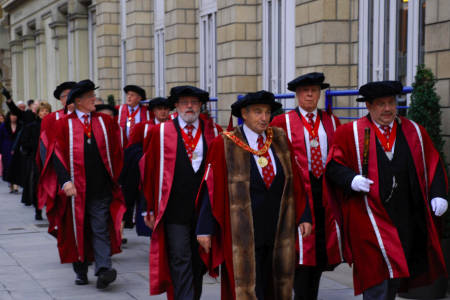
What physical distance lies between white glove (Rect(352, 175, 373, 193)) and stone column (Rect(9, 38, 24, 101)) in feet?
112

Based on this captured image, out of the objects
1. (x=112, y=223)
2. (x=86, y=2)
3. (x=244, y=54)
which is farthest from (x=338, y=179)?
(x=86, y=2)

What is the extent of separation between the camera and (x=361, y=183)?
17.3 ft

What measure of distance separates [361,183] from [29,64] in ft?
106

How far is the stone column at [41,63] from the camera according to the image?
32312 mm

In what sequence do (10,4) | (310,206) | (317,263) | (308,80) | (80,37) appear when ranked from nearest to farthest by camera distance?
1. (310,206)
2. (308,80)
3. (317,263)
4. (80,37)
5. (10,4)

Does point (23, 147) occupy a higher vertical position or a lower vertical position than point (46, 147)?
lower

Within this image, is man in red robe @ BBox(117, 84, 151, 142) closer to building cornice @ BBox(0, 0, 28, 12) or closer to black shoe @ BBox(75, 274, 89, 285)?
black shoe @ BBox(75, 274, 89, 285)

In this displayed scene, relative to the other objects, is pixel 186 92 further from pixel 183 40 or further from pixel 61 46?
pixel 61 46

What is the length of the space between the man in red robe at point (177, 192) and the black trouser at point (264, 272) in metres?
0.88

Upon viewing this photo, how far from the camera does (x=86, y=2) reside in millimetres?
25219

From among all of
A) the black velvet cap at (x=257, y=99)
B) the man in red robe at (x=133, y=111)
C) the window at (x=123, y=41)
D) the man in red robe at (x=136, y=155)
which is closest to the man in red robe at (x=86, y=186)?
the man in red robe at (x=136, y=155)

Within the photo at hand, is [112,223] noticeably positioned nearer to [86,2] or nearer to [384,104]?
[384,104]

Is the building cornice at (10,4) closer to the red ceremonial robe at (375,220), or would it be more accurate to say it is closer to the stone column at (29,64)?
the stone column at (29,64)

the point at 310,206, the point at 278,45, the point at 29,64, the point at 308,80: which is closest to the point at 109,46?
the point at 278,45
